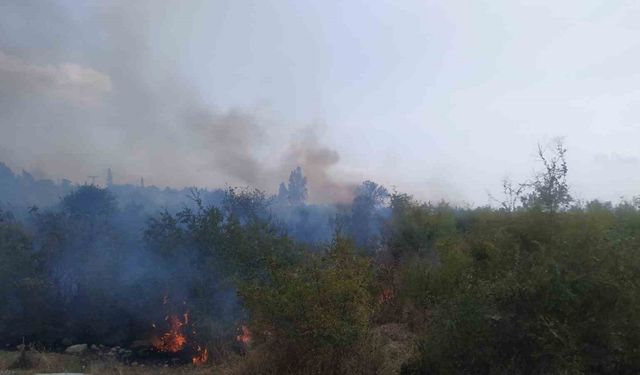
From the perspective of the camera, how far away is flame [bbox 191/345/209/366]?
44.9ft

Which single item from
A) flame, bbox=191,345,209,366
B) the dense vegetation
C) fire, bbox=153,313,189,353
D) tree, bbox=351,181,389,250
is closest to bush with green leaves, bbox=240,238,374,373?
the dense vegetation

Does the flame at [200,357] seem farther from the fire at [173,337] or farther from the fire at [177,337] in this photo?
the fire at [173,337]

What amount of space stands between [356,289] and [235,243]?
7.55 m

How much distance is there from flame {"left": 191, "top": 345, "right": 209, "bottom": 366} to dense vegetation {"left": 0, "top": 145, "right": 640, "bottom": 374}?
229mm

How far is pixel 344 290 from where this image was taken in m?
8.22

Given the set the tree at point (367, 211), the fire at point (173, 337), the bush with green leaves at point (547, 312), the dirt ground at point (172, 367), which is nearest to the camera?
the bush with green leaves at point (547, 312)

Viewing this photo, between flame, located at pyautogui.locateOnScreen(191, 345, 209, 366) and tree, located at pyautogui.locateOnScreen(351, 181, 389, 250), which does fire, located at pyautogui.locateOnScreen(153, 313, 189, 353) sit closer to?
flame, located at pyautogui.locateOnScreen(191, 345, 209, 366)

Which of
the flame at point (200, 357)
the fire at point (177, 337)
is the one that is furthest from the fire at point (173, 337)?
the flame at point (200, 357)

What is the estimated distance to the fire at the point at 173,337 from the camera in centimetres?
1512

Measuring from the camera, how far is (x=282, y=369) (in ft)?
27.2

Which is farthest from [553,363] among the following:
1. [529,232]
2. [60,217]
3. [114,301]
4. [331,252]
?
[60,217]

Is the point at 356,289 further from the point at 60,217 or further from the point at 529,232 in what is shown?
the point at 60,217

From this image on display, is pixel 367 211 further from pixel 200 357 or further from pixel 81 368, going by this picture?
pixel 81 368

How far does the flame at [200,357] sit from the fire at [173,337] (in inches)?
27.1
